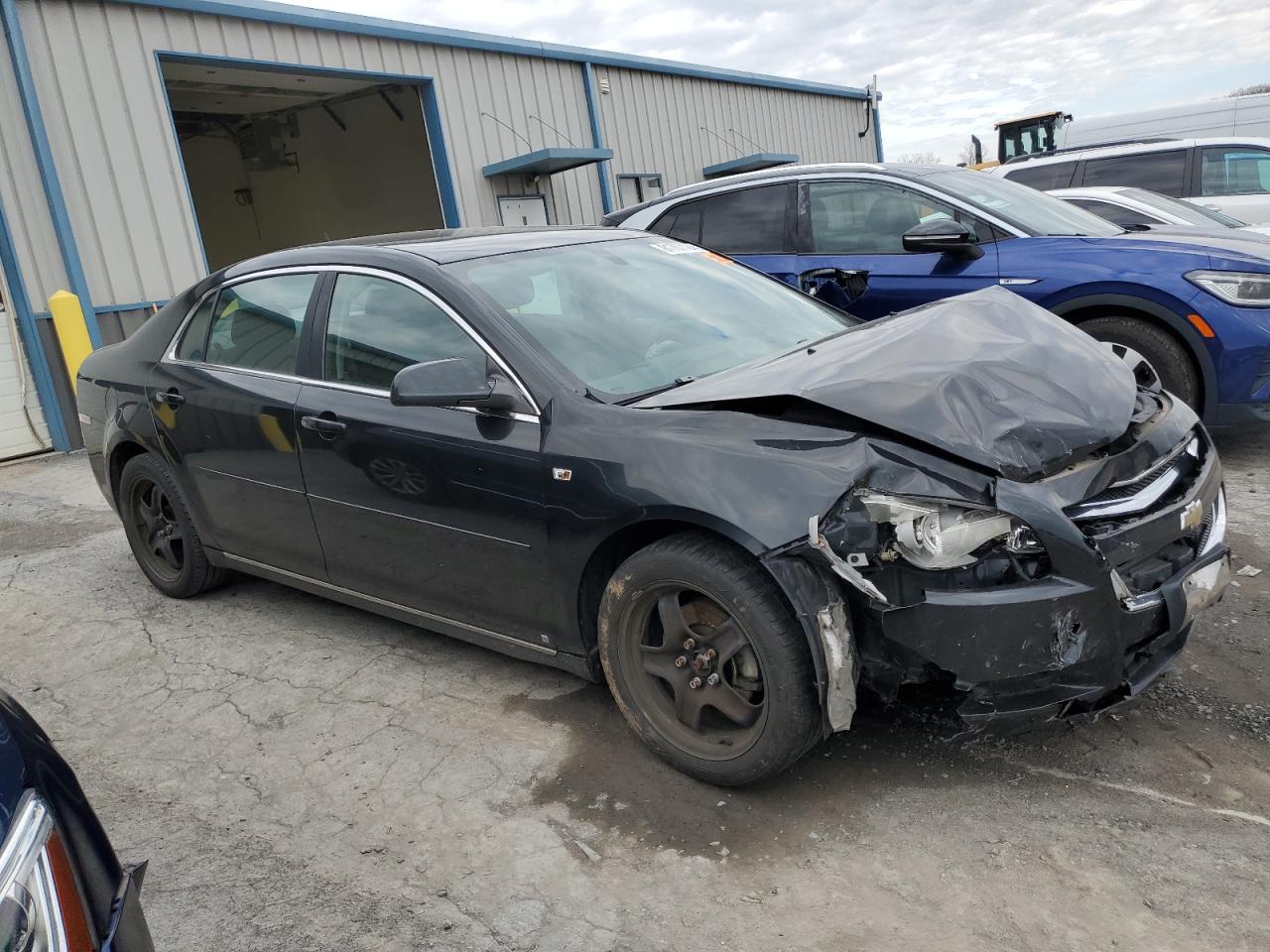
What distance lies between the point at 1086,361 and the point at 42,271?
31.2 ft

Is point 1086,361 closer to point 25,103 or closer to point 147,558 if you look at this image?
point 147,558

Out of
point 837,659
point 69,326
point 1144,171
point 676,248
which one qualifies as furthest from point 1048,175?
point 69,326

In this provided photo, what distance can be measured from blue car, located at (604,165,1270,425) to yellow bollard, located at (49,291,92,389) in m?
5.80

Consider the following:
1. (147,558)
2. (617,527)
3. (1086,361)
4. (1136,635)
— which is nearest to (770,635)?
(617,527)

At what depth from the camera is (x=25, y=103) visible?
29.5 feet

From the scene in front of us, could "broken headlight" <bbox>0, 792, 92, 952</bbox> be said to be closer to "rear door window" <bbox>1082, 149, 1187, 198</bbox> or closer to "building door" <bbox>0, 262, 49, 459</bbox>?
"building door" <bbox>0, 262, 49, 459</bbox>

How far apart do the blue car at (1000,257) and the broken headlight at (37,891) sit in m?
4.66

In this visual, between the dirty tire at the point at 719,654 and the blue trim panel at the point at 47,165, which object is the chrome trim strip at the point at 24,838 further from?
the blue trim panel at the point at 47,165

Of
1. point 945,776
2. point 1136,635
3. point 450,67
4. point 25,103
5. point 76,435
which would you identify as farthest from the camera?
point 450,67

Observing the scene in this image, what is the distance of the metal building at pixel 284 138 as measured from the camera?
9.26 m

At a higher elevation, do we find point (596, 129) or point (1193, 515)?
point (596, 129)

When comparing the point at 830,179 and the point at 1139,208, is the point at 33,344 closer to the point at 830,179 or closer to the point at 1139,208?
the point at 830,179

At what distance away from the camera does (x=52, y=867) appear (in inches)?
57.4

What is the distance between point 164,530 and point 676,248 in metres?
2.80
